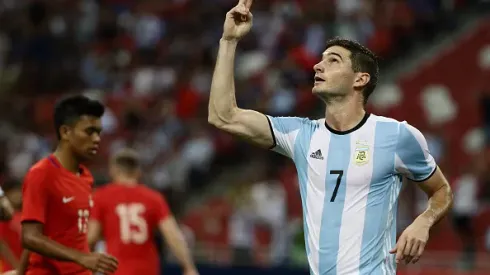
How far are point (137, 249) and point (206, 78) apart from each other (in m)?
9.54

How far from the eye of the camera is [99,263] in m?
6.66

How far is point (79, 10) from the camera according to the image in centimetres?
2339

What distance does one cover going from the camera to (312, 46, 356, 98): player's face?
236 inches

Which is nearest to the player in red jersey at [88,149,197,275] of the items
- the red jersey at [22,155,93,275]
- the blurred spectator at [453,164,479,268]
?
the red jersey at [22,155,93,275]

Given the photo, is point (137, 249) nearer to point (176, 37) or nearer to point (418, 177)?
point (418, 177)

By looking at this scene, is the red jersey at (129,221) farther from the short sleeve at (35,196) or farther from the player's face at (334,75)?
the player's face at (334,75)

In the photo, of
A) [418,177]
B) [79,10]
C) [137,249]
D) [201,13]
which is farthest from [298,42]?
[418,177]

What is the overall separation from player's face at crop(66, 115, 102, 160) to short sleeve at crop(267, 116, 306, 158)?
5.74 ft

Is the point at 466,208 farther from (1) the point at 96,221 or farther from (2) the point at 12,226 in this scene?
(2) the point at 12,226

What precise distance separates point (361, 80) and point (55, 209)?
224 cm

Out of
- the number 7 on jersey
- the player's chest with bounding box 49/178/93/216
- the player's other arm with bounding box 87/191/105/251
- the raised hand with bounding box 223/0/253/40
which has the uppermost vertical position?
the raised hand with bounding box 223/0/253/40

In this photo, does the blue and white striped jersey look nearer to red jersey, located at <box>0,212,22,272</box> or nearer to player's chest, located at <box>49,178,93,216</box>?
player's chest, located at <box>49,178,93,216</box>

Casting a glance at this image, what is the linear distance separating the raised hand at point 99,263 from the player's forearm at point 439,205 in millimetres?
2009

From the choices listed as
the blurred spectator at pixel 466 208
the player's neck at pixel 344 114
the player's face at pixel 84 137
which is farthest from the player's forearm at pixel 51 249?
the blurred spectator at pixel 466 208
